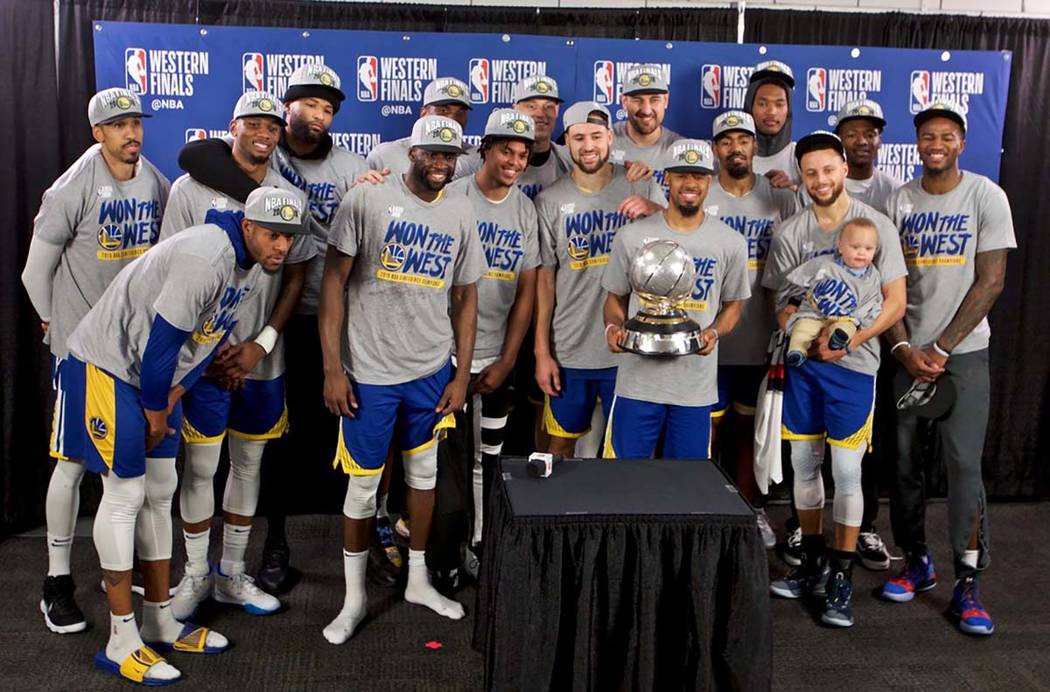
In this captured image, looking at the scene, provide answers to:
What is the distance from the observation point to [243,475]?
3.49 metres

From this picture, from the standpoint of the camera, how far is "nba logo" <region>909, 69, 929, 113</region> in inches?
171

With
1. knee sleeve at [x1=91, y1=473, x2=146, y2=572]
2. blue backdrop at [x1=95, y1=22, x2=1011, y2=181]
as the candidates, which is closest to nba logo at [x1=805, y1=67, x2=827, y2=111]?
blue backdrop at [x1=95, y1=22, x2=1011, y2=181]

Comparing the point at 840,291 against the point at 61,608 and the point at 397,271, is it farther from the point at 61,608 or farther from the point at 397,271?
the point at 61,608

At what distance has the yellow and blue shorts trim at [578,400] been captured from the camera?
3.67 meters

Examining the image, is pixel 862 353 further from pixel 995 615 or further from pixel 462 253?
pixel 462 253

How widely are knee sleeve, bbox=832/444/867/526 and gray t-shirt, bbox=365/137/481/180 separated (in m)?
1.72

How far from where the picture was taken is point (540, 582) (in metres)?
2.22

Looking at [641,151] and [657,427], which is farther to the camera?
[641,151]

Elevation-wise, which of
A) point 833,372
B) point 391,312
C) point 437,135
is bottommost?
point 833,372

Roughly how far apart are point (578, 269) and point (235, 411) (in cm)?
131

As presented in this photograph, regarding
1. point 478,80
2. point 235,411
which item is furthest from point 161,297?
point 478,80

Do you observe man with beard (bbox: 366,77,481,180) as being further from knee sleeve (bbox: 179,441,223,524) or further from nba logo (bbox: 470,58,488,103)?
knee sleeve (bbox: 179,441,223,524)

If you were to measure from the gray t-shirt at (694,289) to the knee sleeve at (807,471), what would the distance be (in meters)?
0.46

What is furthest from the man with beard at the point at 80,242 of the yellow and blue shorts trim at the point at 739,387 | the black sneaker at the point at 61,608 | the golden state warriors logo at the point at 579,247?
the yellow and blue shorts trim at the point at 739,387
